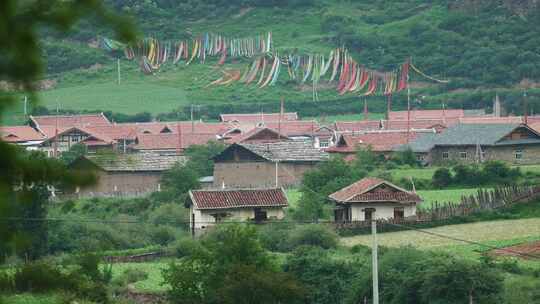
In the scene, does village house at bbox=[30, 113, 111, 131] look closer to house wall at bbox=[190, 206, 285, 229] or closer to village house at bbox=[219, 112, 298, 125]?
village house at bbox=[219, 112, 298, 125]

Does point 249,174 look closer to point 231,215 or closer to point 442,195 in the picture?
point 442,195

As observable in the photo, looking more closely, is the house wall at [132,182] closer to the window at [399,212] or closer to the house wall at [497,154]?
the house wall at [497,154]

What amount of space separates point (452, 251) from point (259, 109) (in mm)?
43352

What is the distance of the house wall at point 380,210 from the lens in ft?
87.8

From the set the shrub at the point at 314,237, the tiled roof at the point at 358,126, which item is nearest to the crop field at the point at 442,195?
the shrub at the point at 314,237

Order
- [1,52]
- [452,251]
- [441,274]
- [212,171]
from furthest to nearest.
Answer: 1. [212,171]
2. [452,251]
3. [441,274]
4. [1,52]

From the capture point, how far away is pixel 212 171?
125 feet

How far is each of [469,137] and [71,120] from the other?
21.3 meters

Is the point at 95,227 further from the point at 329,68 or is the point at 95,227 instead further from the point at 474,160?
the point at 329,68

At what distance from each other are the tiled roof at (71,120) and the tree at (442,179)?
2217cm

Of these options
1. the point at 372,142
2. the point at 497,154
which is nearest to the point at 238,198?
the point at 497,154

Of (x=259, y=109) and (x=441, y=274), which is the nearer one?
(x=441, y=274)

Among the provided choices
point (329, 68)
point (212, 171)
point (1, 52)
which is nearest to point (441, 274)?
point (1, 52)

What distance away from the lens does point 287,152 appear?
36.7 meters
